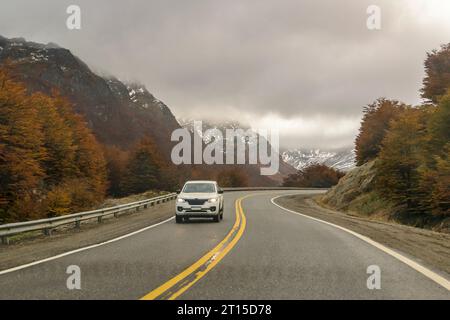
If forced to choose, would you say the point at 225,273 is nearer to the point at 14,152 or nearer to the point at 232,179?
the point at 14,152

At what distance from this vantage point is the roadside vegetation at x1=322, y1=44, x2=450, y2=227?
86.9 ft

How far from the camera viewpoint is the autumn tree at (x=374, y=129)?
162 ft

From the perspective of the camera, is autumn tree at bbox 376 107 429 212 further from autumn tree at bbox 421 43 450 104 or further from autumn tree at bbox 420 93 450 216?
autumn tree at bbox 421 43 450 104

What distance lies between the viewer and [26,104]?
29.6 meters

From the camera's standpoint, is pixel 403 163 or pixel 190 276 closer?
pixel 190 276

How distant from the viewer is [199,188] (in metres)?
20.0

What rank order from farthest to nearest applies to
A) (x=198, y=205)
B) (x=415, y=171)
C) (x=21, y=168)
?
(x=415, y=171), (x=21, y=168), (x=198, y=205)

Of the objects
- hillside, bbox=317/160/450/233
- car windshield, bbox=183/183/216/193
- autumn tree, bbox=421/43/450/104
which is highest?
autumn tree, bbox=421/43/450/104

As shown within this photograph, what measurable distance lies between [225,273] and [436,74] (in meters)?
44.8

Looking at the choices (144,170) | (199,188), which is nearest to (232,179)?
(144,170)

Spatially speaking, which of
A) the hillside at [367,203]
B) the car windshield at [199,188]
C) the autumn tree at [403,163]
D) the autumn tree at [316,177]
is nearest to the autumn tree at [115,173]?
the autumn tree at [316,177]

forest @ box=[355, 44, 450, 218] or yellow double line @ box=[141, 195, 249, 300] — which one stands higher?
forest @ box=[355, 44, 450, 218]

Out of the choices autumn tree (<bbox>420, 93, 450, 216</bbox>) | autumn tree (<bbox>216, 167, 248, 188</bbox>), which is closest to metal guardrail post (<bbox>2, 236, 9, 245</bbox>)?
autumn tree (<bbox>420, 93, 450, 216</bbox>)

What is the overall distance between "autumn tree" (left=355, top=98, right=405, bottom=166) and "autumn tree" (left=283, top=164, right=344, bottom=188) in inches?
1946
